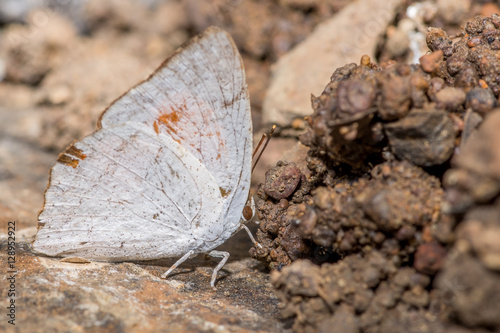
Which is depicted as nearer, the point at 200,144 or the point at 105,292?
the point at 105,292

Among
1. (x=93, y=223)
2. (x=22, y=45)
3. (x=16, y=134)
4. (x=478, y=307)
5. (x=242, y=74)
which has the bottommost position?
(x=478, y=307)

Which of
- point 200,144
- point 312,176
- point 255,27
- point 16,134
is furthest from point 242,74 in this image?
point 16,134

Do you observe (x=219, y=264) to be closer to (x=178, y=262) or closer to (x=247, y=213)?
(x=178, y=262)

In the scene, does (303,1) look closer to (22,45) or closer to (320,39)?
(320,39)

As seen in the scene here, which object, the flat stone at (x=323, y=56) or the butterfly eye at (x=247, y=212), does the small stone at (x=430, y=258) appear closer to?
the butterfly eye at (x=247, y=212)

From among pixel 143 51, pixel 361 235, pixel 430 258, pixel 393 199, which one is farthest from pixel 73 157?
pixel 143 51

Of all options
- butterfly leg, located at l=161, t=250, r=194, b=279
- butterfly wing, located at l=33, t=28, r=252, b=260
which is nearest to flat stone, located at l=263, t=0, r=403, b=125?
butterfly wing, located at l=33, t=28, r=252, b=260

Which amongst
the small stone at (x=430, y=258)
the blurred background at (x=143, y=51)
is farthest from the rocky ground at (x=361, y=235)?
the blurred background at (x=143, y=51)

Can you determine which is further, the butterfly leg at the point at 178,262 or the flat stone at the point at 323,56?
the flat stone at the point at 323,56

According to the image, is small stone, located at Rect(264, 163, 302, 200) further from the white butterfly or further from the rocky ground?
the white butterfly
